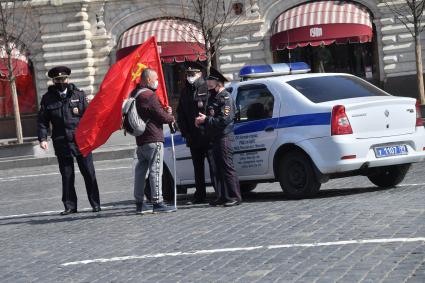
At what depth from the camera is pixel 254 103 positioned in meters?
12.7

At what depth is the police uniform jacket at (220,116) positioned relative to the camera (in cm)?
1211

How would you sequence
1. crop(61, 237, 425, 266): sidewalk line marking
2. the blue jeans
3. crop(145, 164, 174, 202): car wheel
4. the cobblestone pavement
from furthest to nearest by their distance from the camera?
crop(145, 164, 174, 202): car wheel < the blue jeans < crop(61, 237, 425, 266): sidewalk line marking < the cobblestone pavement

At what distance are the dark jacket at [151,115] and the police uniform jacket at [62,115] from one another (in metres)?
1.24

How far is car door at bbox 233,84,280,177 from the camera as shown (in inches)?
488

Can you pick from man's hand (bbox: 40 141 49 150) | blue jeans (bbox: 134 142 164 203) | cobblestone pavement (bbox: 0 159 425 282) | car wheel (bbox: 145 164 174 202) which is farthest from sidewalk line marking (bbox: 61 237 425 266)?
car wheel (bbox: 145 164 174 202)

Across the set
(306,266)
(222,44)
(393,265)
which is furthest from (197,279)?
(222,44)

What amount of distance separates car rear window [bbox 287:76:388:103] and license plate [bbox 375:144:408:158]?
786mm

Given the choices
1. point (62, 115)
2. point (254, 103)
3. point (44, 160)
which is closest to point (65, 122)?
point (62, 115)

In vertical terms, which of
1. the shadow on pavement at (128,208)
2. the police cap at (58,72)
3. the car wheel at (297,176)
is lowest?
the shadow on pavement at (128,208)

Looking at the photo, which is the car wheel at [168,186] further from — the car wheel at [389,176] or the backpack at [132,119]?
the car wheel at [389,176]

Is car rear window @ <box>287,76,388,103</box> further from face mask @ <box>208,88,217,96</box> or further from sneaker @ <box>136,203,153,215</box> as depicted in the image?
sneaker @ <box>136,203,153,215</box>

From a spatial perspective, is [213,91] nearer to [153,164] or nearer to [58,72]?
[153,164]

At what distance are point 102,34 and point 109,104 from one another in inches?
986

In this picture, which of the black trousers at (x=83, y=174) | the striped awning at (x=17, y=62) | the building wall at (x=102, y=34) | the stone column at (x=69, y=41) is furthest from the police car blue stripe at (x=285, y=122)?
the stone column at (x=69, y=41)
